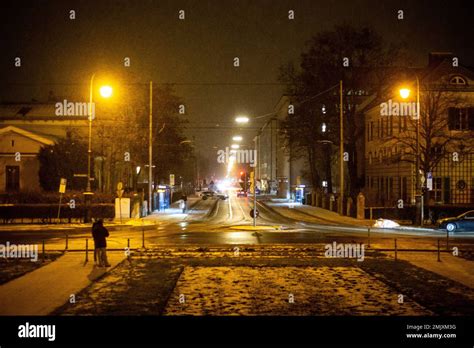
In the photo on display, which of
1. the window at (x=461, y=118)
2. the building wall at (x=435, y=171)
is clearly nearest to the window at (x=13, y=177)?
the building wall at (x=435, y=171)

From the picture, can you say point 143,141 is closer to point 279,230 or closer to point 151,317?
point 279,230

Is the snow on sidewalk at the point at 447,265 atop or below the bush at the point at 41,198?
below

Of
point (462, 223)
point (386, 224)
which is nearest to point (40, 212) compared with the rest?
point (386, 224)

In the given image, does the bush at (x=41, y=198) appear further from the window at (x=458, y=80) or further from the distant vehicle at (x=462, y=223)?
the window at (x=458, y=80)

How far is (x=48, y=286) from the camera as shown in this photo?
14.6 meters

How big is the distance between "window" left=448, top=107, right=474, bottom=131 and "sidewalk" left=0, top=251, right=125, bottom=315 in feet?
119

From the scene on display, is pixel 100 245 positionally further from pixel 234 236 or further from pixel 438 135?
pixel 438 135

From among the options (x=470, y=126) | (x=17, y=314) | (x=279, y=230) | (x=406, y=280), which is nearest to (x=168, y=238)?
(x=279, y=230)

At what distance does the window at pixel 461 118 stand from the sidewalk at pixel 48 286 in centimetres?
3614

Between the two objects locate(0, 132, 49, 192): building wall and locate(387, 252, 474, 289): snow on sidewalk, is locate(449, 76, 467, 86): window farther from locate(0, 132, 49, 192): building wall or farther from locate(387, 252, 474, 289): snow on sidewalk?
locate(0, 132, 49, 192): building wall

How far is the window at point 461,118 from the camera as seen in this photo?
1844 inches

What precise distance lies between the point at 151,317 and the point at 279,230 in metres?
23.3

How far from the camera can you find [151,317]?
1122cm

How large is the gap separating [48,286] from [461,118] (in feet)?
136
